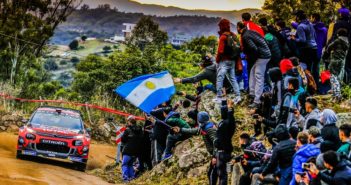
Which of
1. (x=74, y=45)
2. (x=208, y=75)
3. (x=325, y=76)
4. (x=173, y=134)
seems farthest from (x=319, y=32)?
(x=74, y=45)

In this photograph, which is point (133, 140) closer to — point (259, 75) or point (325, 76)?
point (259, 75)

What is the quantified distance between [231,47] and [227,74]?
708 mm

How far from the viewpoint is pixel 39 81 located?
47.2 metres

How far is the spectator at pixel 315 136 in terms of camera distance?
1020 centimetres

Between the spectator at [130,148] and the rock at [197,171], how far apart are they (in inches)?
108

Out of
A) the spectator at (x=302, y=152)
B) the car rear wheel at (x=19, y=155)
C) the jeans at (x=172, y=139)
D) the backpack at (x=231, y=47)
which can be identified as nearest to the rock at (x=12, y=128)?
the car rear wheel at (x=19, y=155)

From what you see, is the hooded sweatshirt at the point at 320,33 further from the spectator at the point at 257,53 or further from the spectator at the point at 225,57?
the spectator at the point at 225,57

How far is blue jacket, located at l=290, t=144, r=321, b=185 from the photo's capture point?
10016 millimetres

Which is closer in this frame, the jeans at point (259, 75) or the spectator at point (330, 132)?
the spectator at point (330, 132)

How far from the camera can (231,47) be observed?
1597 centimetres

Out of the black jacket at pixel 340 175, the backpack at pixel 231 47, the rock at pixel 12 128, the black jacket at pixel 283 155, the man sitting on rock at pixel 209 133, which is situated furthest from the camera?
the rock at pixel 12 128

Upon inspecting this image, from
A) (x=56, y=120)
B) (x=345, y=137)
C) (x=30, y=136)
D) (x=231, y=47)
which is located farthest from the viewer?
(x=56, y=120)

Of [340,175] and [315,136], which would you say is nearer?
[340,175]

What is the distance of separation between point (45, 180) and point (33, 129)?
3446mm
